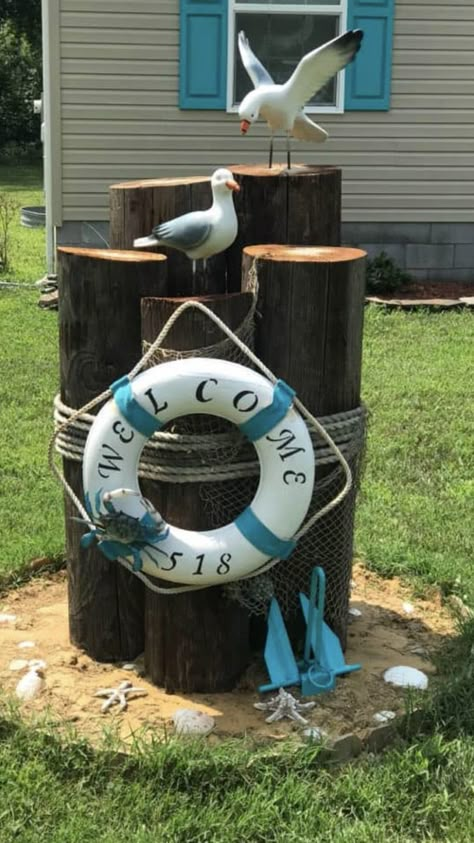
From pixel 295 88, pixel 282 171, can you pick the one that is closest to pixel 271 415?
pixel 282 171

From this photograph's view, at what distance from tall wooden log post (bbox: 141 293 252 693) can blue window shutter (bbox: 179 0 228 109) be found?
624cm

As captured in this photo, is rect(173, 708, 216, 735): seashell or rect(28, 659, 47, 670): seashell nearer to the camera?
rect(173, 708, 216, 735): seashell

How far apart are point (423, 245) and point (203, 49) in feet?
8.58

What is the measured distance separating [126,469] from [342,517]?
71cm

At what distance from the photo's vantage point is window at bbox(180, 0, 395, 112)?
8.39m

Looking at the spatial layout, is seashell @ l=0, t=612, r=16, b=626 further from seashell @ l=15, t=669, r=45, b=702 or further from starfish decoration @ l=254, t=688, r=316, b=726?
starfish decoration @ l=254, t=688, r=316, b=726

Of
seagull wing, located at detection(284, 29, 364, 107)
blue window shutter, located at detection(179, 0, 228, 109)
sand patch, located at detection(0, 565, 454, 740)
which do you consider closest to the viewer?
sand patch, located at detection(0, 565, 454, 740)

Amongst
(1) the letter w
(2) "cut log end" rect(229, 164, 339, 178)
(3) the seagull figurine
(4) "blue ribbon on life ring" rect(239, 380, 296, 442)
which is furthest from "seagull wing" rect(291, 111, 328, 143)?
(1) the letter w

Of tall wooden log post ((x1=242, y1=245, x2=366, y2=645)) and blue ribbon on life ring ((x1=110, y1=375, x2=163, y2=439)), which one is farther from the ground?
tall wooden log post ((x1=242, y1=245, x2=366, y2=645))

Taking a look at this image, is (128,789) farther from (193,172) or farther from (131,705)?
(193,172)

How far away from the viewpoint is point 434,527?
413 cm

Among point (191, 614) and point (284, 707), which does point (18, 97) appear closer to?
point (191, 614)

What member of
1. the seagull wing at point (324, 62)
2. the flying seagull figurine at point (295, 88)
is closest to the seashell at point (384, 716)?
the flying seagull figurine at point (295, 88)

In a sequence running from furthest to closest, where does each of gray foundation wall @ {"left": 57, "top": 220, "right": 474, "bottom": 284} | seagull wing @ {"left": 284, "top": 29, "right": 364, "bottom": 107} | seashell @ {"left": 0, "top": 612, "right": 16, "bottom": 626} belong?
gray foundation wall @ {"left": 57, "top": 220, "right": 474, "bottom": 284}, seashell @ {"left": 0, "top": 612, "right": 16, "bottom": 626}, seagull wing @ {"left": 284, "top": 29, "right": 364, "bottom": 107}
